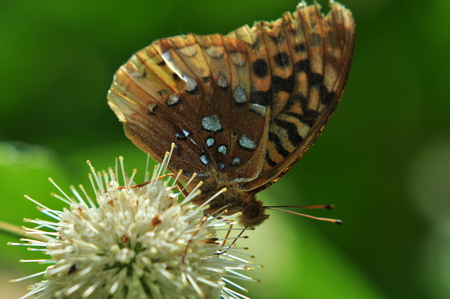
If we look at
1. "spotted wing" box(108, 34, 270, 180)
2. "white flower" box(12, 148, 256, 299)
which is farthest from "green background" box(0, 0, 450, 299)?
"white flower" box(12, 148, 256, 299)

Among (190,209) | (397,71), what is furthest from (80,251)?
(397,71)

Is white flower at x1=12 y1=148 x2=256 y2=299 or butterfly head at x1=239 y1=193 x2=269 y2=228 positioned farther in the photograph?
butterfly head at x1=239 y1=193 x2=269 y2=228

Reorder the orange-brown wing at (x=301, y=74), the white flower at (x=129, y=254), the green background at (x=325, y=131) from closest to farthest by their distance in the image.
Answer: the white flower at (x=129, y=254) → the orange-brown wing at (x=301, y=74) → the green background at (x=325, y=131)

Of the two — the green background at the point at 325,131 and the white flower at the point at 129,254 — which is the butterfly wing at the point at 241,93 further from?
the green background at the point at 325,131

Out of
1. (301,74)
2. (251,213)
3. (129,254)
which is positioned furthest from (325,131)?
(129,254)

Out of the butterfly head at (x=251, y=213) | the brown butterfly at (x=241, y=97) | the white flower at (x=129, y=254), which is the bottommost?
the white flower at (x=129, y=254)

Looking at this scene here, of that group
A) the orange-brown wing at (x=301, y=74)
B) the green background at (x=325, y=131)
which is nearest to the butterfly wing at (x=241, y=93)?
the orange-brown wing at (x=301, y=74)

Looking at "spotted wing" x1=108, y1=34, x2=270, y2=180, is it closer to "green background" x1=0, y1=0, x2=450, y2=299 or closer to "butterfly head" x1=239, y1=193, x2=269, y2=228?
"butterfly head" x1=239, y1=193, x2=269, y2=228
